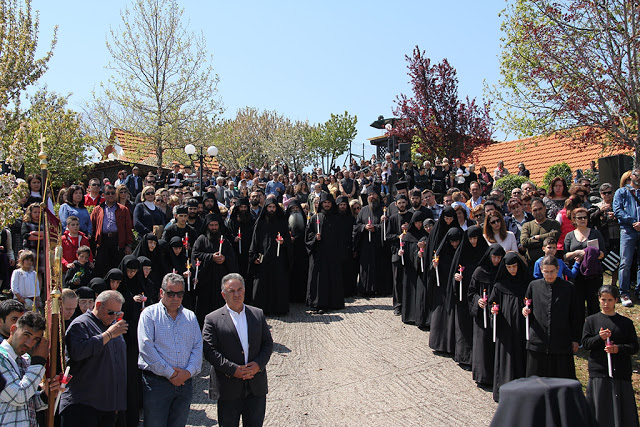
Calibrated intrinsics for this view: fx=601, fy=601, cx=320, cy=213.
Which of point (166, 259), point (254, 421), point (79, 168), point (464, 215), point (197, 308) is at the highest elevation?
point (79, 168)

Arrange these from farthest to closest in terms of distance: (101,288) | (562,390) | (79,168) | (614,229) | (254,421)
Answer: (79,168) < (614,229) < (101,288) < (254,421) < (562,390)

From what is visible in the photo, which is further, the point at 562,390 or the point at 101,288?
the point at 101,288

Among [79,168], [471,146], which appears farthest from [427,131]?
[79,168]

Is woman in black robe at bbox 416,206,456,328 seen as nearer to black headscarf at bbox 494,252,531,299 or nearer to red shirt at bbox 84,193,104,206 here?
black headscarf at bbox 494,252,531,299

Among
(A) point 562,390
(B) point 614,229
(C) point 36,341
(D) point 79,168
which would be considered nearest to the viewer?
(A) point 562,390

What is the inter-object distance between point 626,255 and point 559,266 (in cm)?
276

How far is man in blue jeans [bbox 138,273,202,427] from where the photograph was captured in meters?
5.68

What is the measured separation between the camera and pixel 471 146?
22.2 meters

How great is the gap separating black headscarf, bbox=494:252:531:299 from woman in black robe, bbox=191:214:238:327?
4.73 m

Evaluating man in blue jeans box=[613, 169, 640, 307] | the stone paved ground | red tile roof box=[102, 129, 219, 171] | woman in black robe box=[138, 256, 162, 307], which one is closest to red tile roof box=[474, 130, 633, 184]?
man in blue jeans box=[613, 169, 640, 307]

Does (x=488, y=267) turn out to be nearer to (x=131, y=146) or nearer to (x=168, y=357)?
(x=168, y=357)

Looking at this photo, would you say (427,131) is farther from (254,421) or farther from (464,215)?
(254,421)

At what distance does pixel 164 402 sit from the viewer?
571 centimetres

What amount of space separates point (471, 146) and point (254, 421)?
18142 mm
